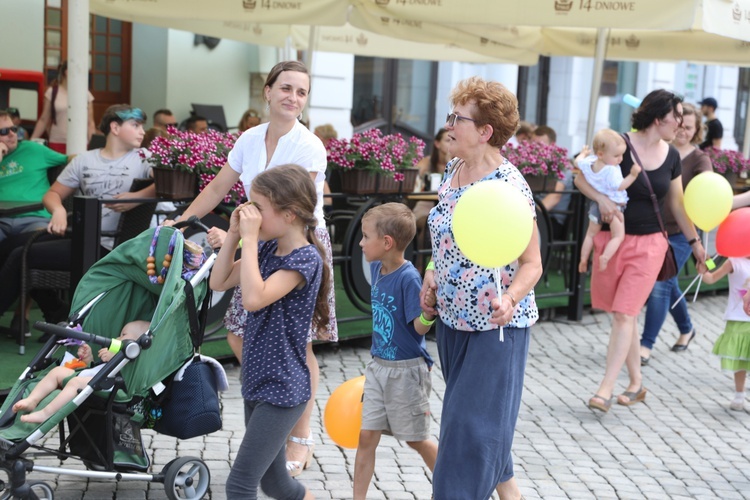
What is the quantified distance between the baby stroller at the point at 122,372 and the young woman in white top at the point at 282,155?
39cm

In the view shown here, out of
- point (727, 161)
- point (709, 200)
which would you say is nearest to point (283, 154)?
point (709, 200)

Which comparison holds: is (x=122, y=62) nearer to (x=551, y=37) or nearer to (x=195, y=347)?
(x=551, y=37)

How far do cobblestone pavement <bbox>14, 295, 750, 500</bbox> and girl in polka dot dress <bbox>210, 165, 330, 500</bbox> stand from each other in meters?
1.06

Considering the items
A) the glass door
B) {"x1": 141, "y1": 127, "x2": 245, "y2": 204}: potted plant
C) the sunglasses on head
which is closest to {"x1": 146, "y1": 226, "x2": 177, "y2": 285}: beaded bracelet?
{"x1": 141, "y1": 127, "x2": 245, "y2": 204}: potted plant

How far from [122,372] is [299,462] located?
1096mm

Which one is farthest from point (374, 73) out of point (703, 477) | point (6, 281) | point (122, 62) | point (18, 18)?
point (703, 477)

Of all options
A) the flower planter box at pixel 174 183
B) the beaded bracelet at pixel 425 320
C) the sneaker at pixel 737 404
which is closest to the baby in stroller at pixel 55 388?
the beaded bracelet at pixel 425 320

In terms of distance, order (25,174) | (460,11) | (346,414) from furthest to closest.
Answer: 1. (460,11)
2. (25,174)
3. (346,414)

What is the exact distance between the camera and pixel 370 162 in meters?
7.48

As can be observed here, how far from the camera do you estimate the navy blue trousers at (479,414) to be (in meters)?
3.88

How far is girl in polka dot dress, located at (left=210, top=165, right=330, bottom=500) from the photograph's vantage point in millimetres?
3805

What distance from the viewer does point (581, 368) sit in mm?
7859

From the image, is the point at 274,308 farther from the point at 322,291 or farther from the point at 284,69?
the point at 284,69

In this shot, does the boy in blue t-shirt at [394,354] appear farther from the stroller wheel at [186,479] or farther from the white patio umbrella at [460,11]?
the white patio umbrella at [460,11]
